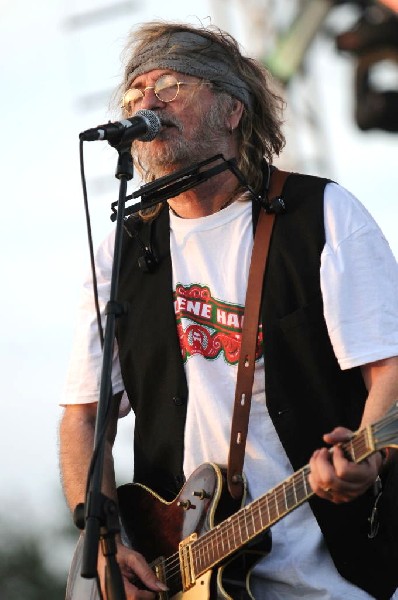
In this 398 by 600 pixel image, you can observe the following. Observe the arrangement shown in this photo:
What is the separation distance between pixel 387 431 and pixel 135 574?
1.18 m

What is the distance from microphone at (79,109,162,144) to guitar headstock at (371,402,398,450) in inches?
45.7

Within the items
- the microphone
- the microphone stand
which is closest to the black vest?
the microphone

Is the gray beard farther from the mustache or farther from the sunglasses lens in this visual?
the sunglasses lens

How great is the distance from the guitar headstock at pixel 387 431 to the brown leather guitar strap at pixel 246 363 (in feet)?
2.36

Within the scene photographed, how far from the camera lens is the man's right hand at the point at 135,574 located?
14.2ft

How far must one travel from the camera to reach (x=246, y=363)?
437cm

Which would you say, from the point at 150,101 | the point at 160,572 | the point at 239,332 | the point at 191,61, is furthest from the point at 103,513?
the point at 191,61

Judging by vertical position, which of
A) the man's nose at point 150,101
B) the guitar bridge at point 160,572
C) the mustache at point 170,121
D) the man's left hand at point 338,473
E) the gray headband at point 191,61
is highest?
the gray headband at point 191,61

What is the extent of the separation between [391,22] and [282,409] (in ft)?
11.8

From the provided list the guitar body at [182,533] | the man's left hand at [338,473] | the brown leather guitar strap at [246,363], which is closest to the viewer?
the man's left hand at [338,473]

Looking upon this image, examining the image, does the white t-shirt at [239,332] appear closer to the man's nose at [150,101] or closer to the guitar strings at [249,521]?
the guitar strings at [249,521]

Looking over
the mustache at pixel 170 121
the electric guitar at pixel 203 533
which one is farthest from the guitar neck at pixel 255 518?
the mustache at pixel 170 121

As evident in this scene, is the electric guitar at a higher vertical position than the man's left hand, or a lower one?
lower

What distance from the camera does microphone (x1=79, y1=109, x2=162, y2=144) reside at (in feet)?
13.4
